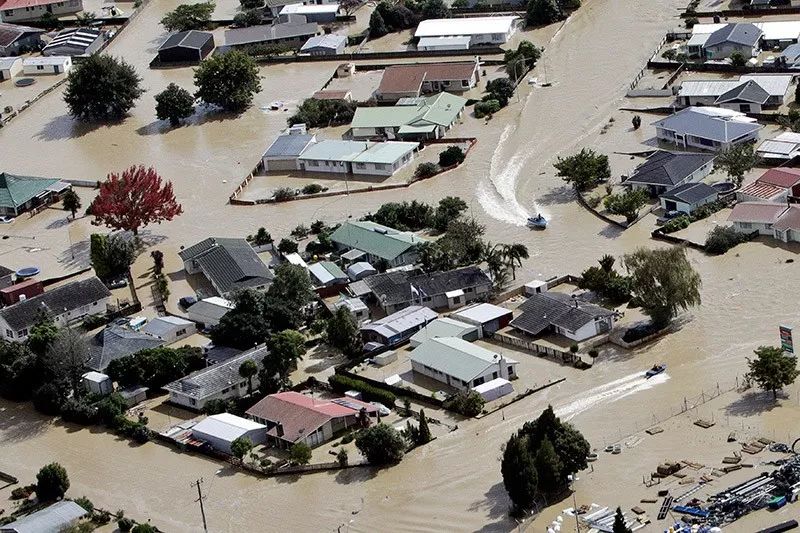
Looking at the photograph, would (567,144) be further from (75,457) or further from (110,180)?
(75,457)

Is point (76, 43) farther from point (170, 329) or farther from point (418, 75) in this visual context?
point (170, 329)

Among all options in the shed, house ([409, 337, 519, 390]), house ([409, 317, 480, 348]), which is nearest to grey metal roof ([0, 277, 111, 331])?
house ([409, 317, 480, 348])

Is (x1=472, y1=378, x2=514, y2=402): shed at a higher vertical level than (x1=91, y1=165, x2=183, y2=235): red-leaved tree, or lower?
lower

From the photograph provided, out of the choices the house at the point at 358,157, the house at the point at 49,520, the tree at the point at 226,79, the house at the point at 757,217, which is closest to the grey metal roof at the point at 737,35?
the house at the point at 358,157

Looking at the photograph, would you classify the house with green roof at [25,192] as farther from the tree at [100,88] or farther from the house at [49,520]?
the house at [49,520]

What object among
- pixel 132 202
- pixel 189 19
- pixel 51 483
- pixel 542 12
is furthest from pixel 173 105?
pixel 51 483

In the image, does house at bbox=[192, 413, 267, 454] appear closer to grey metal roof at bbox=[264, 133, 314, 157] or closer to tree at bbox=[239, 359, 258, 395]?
tree at bbox=[239, 359, 258, 395]

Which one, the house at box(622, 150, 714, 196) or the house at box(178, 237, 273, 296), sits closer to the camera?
the house at box(178, 237, 273, 296)
